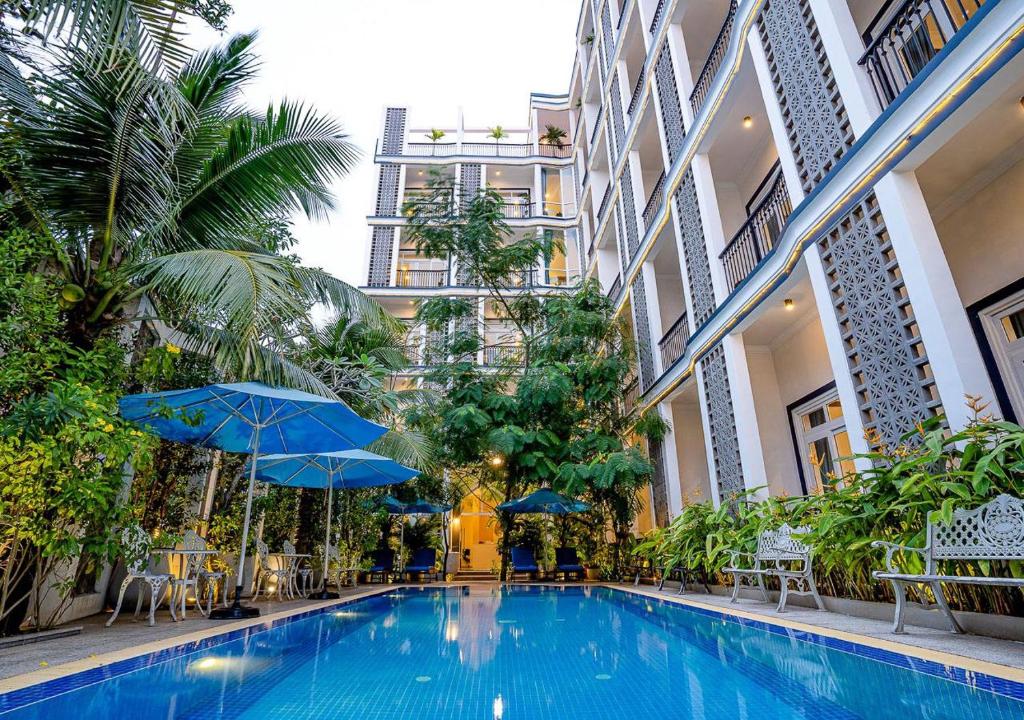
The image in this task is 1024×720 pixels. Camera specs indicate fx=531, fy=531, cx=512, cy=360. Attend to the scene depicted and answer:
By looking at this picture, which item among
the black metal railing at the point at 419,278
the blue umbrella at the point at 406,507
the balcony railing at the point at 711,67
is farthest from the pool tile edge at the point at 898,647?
the black metal railing at the point at 419,278

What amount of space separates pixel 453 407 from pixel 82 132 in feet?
24.3

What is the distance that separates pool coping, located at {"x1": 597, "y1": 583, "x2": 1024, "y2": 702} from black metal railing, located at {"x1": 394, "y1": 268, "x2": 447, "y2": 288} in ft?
53.2

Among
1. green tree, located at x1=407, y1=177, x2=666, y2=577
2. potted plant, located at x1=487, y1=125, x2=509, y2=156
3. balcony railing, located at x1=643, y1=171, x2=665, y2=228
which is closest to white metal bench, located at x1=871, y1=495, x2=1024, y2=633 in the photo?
green tree, located at x1=407, y1=177, x2=666, y2=577

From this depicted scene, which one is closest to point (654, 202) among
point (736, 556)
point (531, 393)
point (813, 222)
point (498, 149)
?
point (531, 393)

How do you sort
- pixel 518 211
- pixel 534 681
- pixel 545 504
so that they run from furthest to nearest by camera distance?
pixel 518 211, pixel 545 504, pixel 534 681

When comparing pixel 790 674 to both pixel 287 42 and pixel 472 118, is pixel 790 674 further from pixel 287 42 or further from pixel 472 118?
pixel 472 118

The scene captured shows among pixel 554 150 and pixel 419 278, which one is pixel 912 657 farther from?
pixel 554 150

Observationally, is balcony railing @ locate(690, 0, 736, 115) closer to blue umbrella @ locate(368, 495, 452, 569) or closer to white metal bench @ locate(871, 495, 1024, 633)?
white metal bench @ locate(871, 495, 1024, 633)

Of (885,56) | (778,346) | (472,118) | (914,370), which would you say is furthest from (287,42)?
(472,118)

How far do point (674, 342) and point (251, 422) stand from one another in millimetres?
7517

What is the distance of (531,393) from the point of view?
34.0 ft

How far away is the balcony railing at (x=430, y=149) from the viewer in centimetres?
2116

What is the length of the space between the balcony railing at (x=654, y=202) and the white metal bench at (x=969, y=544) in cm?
789

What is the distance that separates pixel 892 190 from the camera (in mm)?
4223
